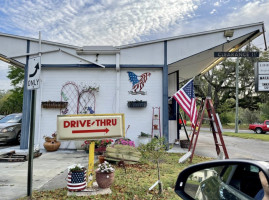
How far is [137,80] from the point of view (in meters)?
8.14

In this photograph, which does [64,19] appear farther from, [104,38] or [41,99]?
[41,99]

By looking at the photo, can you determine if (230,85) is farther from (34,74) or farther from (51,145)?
(34,74)

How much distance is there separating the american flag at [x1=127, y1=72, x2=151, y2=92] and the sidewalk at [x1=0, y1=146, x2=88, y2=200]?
3283 mm

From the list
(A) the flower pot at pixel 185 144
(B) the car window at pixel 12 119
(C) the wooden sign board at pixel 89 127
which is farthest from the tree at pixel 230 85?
(C) the wooden sign board at pixel 89 127

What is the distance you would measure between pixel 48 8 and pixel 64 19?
33.3 inches

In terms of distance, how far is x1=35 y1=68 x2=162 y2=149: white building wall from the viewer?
8.02m

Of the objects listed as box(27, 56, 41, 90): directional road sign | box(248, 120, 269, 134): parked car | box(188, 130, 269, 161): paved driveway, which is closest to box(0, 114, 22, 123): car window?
box(27, 56, 41, 90): directional road sign

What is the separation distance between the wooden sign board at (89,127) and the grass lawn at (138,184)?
100 cm

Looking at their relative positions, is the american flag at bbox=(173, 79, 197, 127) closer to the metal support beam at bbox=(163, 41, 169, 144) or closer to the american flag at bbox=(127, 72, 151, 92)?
the metal support beam at bbox=(163, 41, 169, 144)

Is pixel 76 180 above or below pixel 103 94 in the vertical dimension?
below

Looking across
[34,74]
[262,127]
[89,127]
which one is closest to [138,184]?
[89,127]

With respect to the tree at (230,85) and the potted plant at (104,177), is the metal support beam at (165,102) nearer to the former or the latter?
the potted plant at (104,177)

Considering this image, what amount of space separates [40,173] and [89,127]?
238cm

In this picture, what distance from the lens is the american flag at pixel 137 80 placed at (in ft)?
26.7
